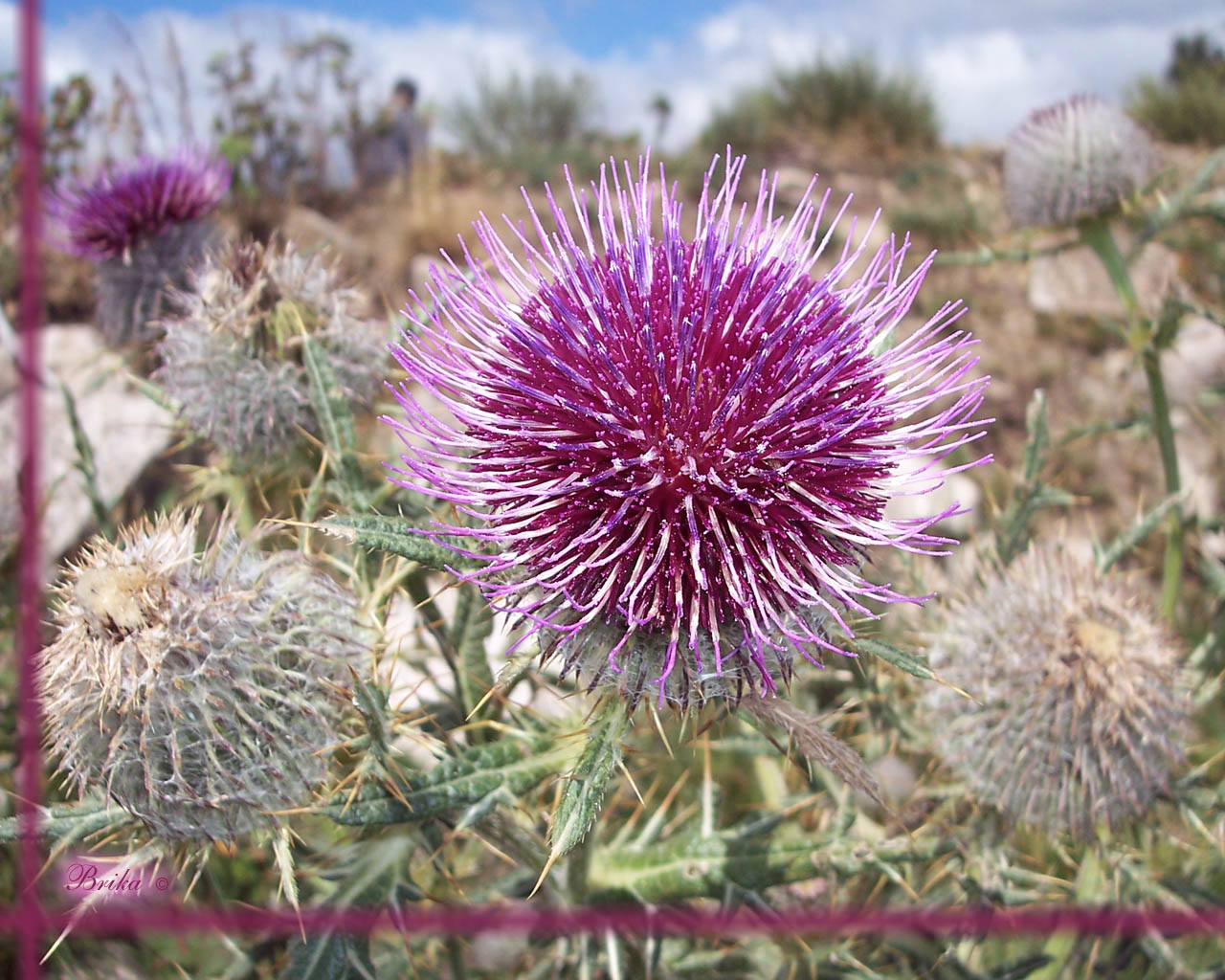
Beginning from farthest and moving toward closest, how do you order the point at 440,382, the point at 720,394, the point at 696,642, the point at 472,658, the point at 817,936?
the point at 817,936 < the point at 472,658 < the point at 440,382 < the point at 720,394 < the point at 696,642

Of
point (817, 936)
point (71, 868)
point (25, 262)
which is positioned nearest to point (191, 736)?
point (71, 868)

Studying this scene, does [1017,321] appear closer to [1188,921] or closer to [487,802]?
[1188,921]

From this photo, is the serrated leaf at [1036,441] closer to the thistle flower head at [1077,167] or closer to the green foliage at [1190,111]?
the thistle flower head at [1077,167]

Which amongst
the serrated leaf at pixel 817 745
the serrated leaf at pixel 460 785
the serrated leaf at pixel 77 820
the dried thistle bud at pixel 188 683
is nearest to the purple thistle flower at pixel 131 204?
the dried thistle bud at pixel 188 683

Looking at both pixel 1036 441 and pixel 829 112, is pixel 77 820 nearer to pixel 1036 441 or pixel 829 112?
pixel 1036 441

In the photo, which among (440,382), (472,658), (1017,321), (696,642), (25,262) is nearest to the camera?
(25,262)

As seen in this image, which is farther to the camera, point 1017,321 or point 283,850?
point 1017,321

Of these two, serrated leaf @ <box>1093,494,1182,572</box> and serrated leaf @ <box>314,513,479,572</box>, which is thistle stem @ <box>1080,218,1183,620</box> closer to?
serrated leaf @ <box>1093,494,1182,572</box>
